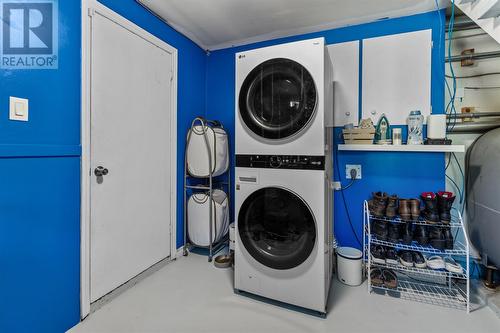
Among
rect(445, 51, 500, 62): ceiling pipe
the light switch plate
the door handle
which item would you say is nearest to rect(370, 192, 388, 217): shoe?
rect(445, 51, 500, 62): ceiling pipe

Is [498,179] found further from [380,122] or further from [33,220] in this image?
[33,220]

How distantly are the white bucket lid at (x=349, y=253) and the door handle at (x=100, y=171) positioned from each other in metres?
2.04

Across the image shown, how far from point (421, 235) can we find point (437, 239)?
3.9 inches

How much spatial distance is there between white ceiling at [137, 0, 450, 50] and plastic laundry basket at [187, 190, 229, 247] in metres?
1.75

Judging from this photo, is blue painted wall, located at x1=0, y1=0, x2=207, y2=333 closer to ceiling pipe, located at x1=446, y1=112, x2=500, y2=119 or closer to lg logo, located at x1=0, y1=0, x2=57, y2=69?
lg logo, located at x1=0, y1=0, x2=57, y2=69

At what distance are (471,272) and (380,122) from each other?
1.51 meters

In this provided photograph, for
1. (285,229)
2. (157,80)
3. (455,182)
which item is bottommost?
(285,229)

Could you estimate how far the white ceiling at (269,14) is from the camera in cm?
196

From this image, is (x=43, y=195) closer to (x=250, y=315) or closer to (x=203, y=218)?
(x=203, y=218)

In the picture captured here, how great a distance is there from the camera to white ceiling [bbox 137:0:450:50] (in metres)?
1.96

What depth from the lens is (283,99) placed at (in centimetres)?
164

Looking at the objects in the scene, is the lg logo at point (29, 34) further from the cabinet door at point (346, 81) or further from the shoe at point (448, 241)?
the shoe at point (448, 241)

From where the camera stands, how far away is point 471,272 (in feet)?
6.50

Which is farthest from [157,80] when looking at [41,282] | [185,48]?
[41,282]
